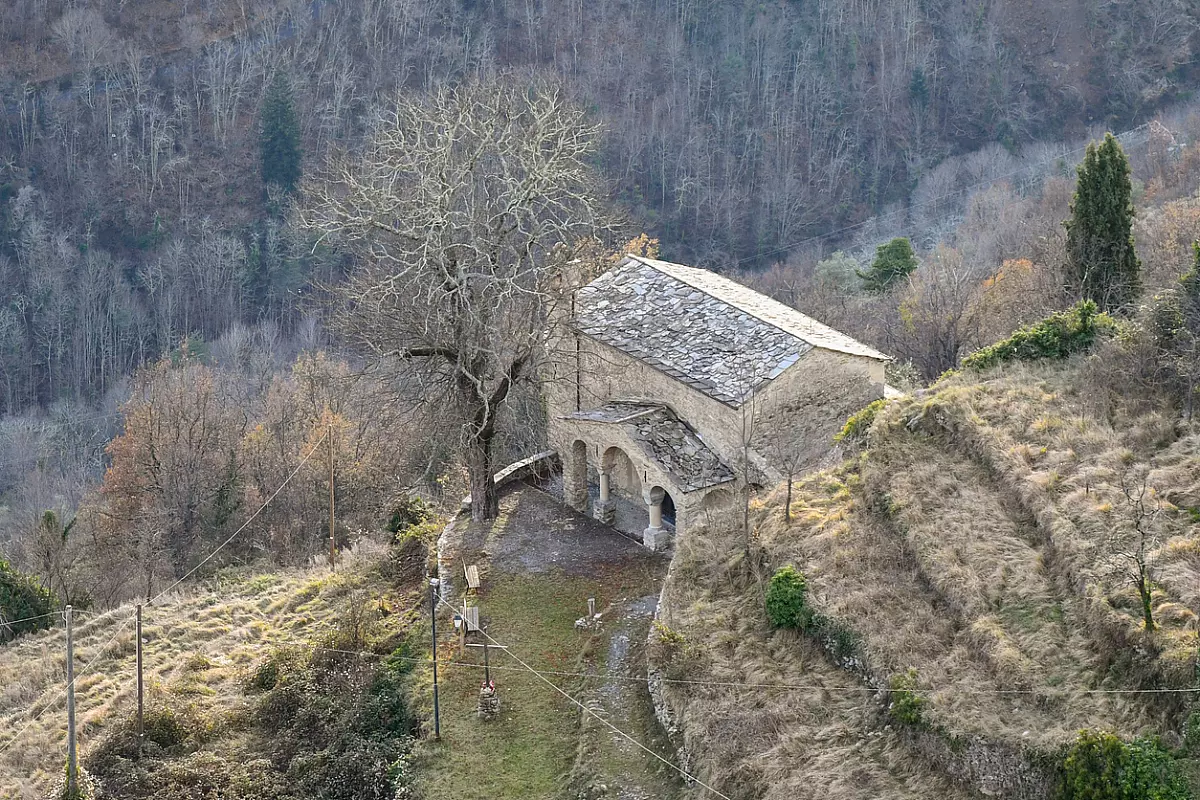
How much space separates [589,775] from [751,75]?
75.2m

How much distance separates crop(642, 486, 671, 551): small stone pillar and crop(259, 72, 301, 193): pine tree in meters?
55.4

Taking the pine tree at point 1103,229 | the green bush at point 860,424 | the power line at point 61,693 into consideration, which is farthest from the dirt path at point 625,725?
the pine tree at point 1103,229

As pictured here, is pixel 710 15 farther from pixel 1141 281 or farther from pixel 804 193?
pixel 1141 281

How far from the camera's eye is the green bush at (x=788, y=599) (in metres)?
21.0

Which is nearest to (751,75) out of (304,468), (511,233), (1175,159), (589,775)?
(1175,159)

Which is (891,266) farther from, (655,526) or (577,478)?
(655,526)

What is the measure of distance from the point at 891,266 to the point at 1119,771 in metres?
38.9

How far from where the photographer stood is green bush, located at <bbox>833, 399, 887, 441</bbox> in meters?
26.0

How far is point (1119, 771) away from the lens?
15.3 m

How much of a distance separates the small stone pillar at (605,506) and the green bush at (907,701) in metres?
12.5

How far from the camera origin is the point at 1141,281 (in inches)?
1276

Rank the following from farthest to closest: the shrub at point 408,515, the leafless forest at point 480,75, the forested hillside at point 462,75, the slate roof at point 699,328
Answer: the forested hillside at point 462,75, the leafless forest at point 480,75, the shrub at point 408,515, the slate roof at point 699,328

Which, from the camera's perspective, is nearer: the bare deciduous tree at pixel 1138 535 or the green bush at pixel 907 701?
the bare deciduous tree at pixel 1138 535

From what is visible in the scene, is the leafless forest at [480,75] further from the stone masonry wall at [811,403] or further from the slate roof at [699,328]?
the stone masonry wall at [811,403]
